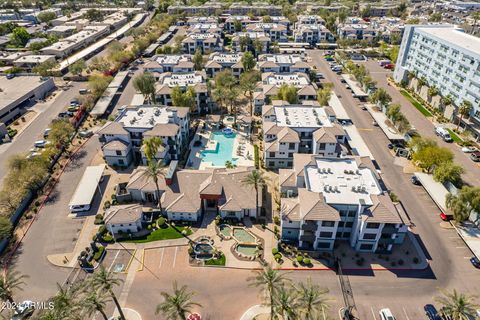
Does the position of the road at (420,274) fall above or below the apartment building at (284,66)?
below

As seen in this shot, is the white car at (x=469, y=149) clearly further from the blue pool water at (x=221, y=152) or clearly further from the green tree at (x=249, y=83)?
the blue pool water at (x=221, y=152)

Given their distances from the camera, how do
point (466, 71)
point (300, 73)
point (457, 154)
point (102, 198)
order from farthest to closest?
point (300, 73)
point (466, 71)
point (457, 154)
point (102, 198)

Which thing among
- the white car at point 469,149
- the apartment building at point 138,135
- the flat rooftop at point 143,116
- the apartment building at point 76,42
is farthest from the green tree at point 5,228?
the apartment building at point 76,42

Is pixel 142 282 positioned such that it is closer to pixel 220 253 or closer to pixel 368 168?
pixel 220 253

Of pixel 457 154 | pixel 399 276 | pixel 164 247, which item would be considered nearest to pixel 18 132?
pixel 164 247

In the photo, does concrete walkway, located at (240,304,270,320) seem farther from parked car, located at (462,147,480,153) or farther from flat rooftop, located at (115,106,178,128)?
parked car, located at (462,147,480,153)

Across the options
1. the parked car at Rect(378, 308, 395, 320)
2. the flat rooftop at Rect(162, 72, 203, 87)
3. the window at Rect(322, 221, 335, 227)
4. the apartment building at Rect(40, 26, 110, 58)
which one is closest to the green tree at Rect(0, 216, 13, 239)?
the window at Rect(322, 221, 335, 227)

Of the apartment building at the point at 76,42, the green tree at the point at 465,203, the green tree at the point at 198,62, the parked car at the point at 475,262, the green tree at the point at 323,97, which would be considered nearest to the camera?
the parked car at the point at 475,262
